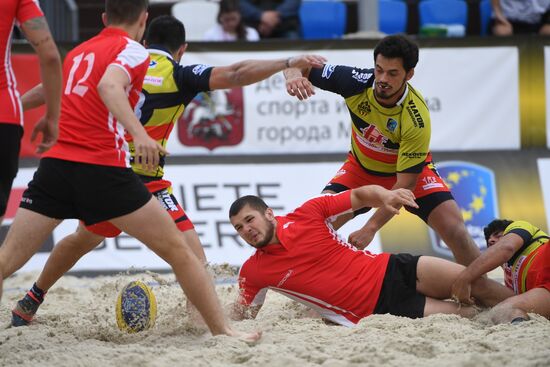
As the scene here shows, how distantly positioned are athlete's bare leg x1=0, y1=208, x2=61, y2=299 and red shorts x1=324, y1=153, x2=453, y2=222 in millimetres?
2402

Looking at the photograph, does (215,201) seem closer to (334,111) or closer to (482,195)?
(334,111)

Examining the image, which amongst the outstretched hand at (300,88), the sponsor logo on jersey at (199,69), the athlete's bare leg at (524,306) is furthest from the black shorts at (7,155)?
the athlete's bare leg at (524,306)

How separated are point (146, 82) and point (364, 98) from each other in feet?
5.02

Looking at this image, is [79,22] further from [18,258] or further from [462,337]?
[462,337]

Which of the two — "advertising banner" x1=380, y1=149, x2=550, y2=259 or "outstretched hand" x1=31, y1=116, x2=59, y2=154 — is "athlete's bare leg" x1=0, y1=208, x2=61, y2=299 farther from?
"advertising banner" x1=380, y1=149, x2=550, y2=259

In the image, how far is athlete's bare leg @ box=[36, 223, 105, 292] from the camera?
17.2 feet

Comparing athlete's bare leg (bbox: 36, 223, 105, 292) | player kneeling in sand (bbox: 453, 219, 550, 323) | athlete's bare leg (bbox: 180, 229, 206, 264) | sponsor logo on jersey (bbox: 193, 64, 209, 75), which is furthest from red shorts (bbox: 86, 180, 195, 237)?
player kneeling in sand (bbox: 453, 219, 550, 323)

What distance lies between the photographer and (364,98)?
5.89 meters

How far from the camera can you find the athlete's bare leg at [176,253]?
429 cm

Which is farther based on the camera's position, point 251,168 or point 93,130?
point 251,168

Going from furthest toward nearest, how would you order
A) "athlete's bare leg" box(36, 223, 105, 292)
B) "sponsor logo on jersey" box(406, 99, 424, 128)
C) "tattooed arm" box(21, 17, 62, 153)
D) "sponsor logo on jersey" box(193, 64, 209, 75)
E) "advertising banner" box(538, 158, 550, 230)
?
"advertising banner" box(538, 158, 550, 230) < "sponsor logo on jersey" box(406, 99, 424, 128) < "athlete's bare leg" box(36, 223, 105, 292) < "sponsor logo on jersey" box(193, 64, 209, 75) < "tattooed arm" box(21, 17, 62, 153)

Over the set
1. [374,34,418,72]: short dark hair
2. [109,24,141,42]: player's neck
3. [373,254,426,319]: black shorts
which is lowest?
[373,254,426,319]: black shorts

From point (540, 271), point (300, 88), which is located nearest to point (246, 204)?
point (300, 88)

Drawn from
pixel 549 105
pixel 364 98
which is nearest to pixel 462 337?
pixel 364 98
